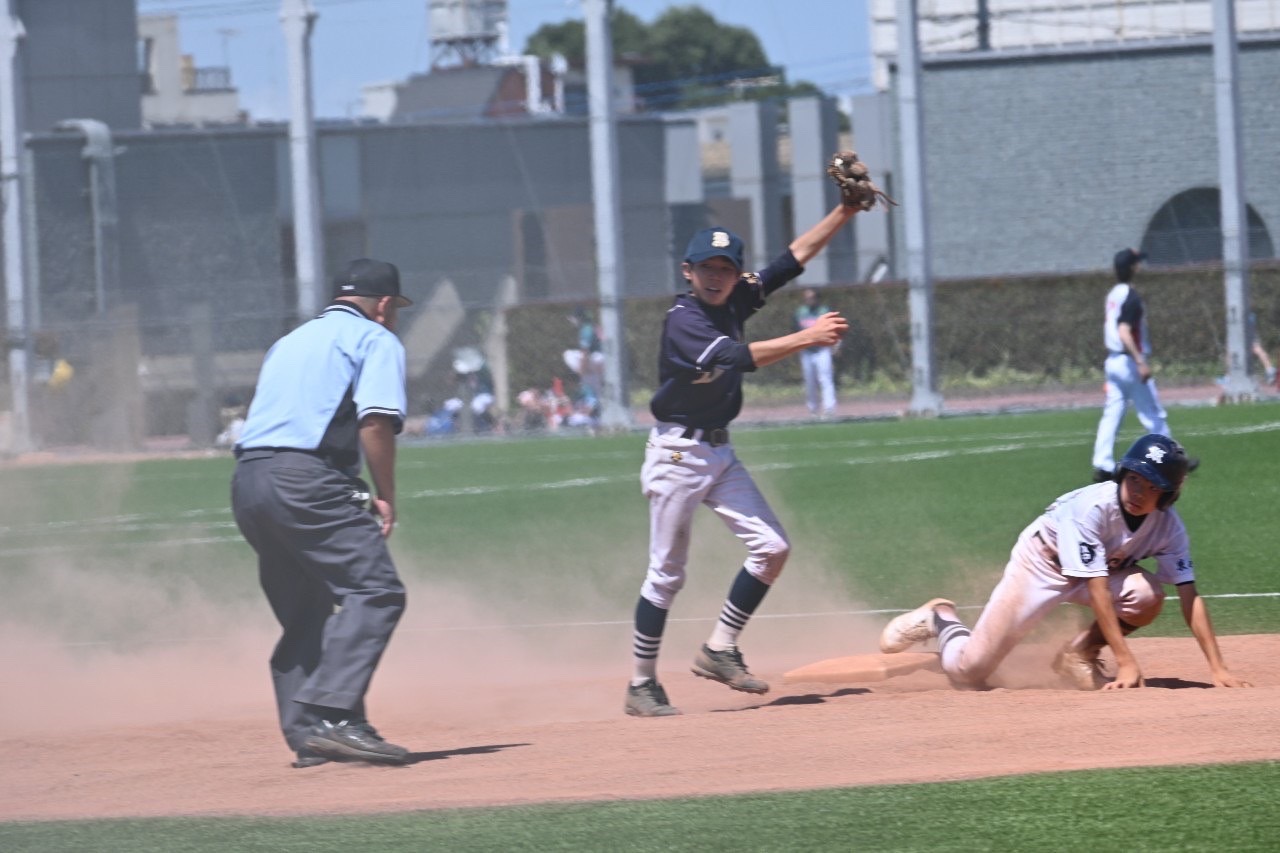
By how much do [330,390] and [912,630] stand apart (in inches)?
128

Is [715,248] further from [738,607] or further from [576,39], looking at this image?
[576,39]

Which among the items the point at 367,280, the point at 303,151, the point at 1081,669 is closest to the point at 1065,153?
the point at 303,151

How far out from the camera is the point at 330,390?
278 inches

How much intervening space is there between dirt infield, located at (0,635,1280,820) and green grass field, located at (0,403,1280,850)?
1.11 ft

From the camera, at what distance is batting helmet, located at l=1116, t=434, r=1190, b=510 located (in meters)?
7.36

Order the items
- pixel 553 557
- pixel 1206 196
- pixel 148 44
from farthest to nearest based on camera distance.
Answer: pixel 148 44 < pixel 1206 196 < pixel 553 557

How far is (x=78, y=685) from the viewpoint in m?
10.1

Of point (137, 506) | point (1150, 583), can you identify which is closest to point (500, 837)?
point (1150, 583)

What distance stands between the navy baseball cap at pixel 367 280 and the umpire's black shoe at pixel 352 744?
1750 mm

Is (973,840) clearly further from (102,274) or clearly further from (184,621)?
→ (102,274)

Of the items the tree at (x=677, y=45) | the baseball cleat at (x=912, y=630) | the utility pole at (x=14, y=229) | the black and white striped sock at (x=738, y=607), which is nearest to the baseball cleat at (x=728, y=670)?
the black and white striped sock at (x=738, y=607)

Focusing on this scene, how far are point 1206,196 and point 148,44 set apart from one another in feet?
110

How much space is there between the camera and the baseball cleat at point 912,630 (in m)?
8.70

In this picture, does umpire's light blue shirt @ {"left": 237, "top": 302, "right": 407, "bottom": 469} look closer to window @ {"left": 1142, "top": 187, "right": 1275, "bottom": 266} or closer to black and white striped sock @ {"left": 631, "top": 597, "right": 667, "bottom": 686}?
black and white striped sock @ {"left": 631, "top": 597, "right": 667, "bottom": 686}
